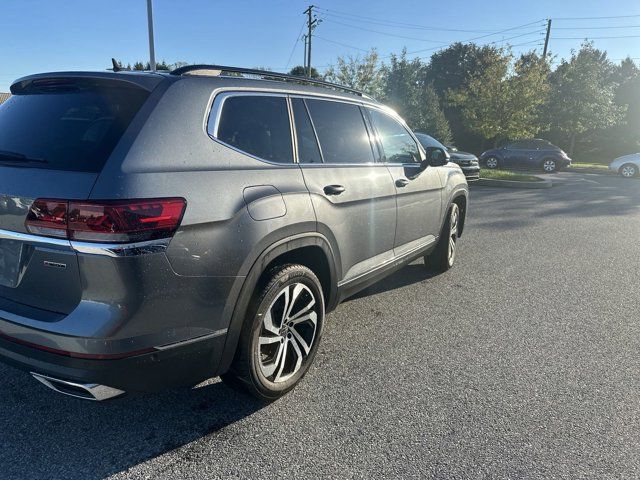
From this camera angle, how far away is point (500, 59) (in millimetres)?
24266

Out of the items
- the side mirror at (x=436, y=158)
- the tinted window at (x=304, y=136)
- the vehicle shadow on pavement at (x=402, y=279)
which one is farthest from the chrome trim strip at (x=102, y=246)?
the side mirror at (x=436, y=158)

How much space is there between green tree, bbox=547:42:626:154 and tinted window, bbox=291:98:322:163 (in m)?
30.9

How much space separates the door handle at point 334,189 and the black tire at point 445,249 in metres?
2.32

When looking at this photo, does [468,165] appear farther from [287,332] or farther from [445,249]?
[287,332]

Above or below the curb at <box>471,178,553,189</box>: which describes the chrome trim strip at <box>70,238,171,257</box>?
above

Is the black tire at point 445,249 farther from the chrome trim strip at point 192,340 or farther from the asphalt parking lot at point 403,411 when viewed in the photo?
the chrome trim strip at point 192,340

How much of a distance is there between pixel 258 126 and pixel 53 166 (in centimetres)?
107

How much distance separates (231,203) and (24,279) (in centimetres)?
99

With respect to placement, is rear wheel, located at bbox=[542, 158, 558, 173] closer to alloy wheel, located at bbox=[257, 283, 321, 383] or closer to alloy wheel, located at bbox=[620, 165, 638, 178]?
alloy wheel, located at bbox=[620, 165, 638, 178]

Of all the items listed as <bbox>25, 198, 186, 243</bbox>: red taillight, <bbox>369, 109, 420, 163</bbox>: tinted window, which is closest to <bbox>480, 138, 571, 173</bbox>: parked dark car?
<bbox>369, 109, 420, 163</bbox>: tinted window

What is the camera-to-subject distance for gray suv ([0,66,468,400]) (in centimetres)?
190

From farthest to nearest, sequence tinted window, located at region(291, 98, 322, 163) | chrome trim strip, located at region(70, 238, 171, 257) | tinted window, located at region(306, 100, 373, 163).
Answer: tinted window, located at region(306, 100, 373, 163)
tinted window, located at region(291, 98, 322, 163)
chrome trim strip, located at region(70, 238, 171, 257)

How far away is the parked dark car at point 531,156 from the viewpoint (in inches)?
878

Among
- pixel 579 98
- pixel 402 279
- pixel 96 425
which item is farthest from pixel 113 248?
pixel 579 98
